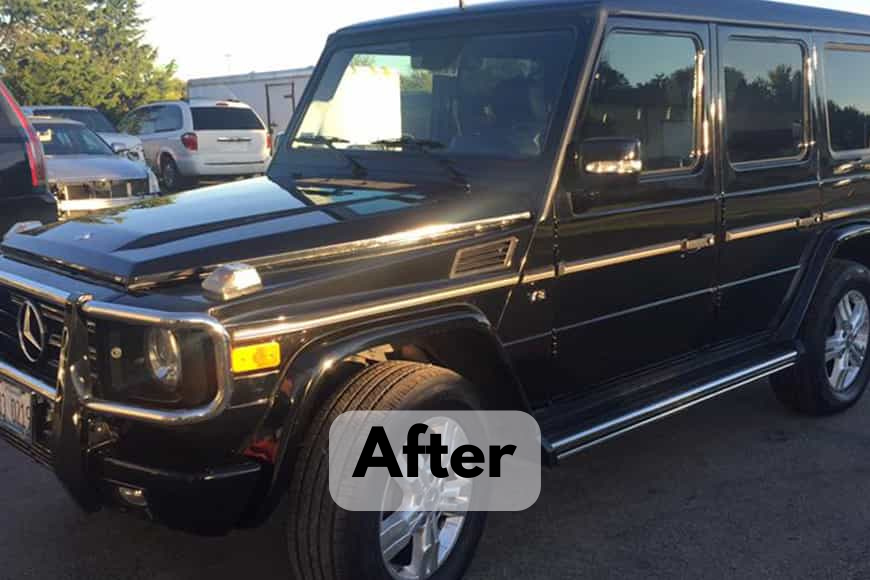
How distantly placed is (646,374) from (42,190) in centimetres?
422

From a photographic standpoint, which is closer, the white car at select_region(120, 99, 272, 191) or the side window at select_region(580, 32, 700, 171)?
the side window at select_region(580, 32, 700, 171)

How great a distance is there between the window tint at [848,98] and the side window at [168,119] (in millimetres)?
14197

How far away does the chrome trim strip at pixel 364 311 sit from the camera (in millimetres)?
2596

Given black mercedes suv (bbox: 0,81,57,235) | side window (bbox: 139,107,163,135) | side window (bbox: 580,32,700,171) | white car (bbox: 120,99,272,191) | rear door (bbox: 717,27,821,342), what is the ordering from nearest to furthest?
side window (bbox: 580,32,700,171) → rear door (bbox: 717,27,821,342) → black mercedes suv (bbox: 0,81,57,235) → white car (bbox: 120,99,272,191) → side window (bbox: 139,107,163,135)

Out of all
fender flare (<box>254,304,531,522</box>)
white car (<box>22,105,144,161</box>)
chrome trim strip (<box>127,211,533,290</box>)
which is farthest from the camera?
white car (<box>22,105,144,161</box>)

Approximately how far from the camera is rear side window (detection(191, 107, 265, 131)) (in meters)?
17.3

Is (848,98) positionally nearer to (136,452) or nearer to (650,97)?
(650,97)

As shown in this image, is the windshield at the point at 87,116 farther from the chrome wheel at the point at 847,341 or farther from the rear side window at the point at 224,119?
the chrome wheel at the point at 847,341

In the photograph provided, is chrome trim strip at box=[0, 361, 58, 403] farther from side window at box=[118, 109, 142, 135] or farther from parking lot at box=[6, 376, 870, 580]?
side window at box=[118, 109, 142, 135]

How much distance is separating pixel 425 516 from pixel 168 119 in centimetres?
1598

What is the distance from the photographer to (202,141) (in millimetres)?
17016

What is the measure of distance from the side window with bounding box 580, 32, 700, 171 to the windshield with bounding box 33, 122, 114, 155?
794cm

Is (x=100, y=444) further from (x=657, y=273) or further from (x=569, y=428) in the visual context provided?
(x=657, y=273)

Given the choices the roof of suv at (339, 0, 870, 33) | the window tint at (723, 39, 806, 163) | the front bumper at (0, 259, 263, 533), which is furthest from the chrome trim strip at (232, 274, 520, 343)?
the window tint at (723, 39, 806, 163)
